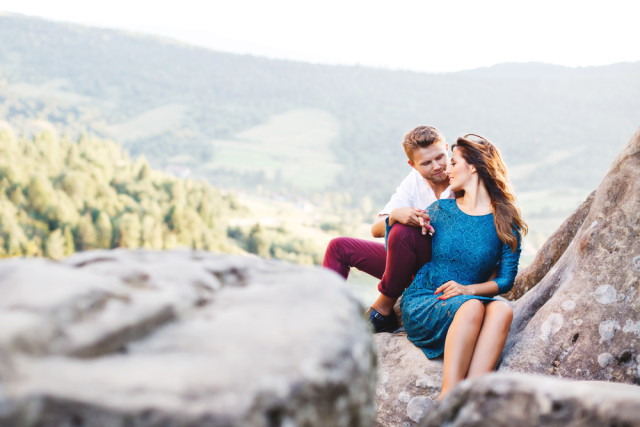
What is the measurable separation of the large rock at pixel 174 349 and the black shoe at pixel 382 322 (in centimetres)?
338

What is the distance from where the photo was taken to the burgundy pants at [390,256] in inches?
191

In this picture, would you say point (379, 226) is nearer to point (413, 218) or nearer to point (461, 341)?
point (413, 218)

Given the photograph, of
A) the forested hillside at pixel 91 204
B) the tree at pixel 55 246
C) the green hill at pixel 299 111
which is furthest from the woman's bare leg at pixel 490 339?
the green hill at pixel 299 111

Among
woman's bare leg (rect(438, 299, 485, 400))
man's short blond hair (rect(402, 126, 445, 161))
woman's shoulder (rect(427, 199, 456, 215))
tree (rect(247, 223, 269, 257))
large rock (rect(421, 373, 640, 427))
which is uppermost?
man's short blond hair (rect(402, 126, 445, 161))

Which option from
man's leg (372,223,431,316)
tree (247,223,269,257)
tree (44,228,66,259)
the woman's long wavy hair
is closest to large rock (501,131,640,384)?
the woman's long wavy hair

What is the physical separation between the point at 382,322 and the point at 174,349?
3915mm

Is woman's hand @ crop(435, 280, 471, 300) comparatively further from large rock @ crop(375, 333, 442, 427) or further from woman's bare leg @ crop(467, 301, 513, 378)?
large rock @ crop(375, 333, 442, 427)

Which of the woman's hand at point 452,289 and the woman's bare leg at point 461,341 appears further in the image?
the woman's hand at point 452,289

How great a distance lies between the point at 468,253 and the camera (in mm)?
4555

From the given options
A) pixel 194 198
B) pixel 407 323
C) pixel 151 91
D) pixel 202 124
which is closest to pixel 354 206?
pixel 194 198

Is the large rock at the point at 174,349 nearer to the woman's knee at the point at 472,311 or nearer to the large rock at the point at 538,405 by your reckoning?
the large rock at the point at 538,405

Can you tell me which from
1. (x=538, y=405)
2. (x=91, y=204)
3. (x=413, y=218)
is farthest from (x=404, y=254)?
(x=91, y=204)

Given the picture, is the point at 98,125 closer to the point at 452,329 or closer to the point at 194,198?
the point at 194,198

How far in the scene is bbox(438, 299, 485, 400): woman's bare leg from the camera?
12.3 ft
